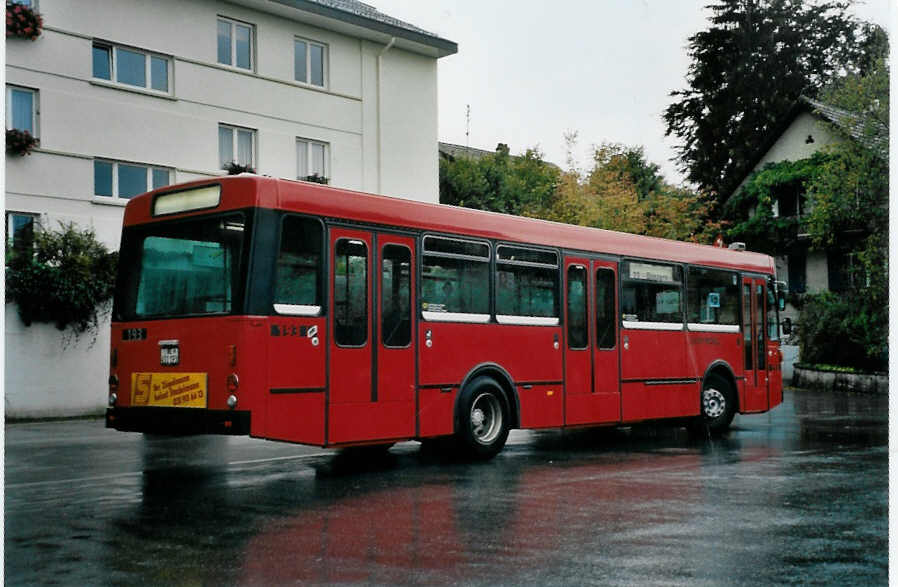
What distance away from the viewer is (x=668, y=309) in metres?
15.6

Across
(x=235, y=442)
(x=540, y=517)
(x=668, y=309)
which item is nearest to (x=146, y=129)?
(x=235, y=442)

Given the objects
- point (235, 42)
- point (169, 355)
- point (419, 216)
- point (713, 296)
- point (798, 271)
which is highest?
point (235, 42)

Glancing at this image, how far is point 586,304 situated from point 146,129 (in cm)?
1474

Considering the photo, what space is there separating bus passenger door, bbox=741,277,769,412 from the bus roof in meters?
1.14

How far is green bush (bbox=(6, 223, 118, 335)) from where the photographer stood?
2191 centimetres

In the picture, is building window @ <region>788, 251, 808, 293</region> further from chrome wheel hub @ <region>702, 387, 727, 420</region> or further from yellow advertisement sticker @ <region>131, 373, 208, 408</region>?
yellow advertisement sticker @ <region>131, 373, 208, 408</region>

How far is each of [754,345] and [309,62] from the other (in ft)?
53.0

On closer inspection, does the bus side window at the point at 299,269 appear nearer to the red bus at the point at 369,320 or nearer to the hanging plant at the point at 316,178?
the red bus at the point at 369,320

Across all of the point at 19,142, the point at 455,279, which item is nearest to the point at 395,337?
the point at 455,279

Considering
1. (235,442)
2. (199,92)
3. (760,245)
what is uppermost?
(199,92)

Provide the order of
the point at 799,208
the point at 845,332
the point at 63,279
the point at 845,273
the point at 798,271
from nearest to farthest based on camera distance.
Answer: the point at 63,279
the point at 845,332
the point at 845,273
the point at 799,208
the point at 798,271

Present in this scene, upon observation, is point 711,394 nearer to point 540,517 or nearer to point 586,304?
point 586,304

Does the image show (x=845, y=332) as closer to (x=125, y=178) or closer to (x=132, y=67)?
(x=125, y=178)

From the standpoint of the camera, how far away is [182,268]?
425 inches
